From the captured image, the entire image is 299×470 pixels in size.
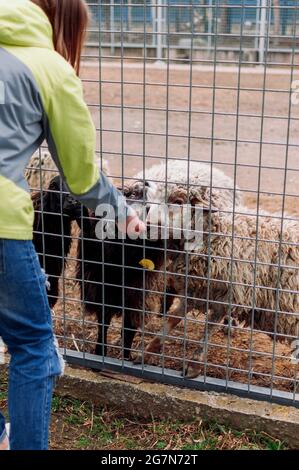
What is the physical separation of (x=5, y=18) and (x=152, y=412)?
2.36 metres

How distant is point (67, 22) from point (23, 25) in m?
0.25

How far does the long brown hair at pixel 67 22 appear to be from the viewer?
2523mm

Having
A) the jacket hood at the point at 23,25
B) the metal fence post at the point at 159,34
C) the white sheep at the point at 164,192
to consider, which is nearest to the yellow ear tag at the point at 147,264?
the white sheep at the point at 164,192

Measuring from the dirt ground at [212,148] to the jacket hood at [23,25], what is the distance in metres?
0.90

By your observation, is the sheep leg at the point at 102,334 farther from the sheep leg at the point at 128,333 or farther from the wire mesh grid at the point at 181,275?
the sheep leg at the point at 128,333

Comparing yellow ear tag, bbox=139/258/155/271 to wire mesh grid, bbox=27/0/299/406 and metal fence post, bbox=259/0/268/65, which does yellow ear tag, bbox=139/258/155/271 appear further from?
metal fence post, bbox=259/0/268/65

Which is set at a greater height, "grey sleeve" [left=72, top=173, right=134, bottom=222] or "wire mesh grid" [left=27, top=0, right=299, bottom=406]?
"grey sleeve" [left=72, top=173, right=134, bottom=222]

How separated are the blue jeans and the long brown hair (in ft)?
2.57

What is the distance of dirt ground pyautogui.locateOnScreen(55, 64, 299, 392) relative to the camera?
3533 mm

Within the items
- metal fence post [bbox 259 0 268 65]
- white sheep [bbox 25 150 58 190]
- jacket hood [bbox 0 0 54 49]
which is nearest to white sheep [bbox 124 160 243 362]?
white sheep [bbox 25 150 58 190]

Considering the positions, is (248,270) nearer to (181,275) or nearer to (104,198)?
(181,275)

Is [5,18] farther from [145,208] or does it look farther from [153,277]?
[153,277]

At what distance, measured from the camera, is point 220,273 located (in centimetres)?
405
